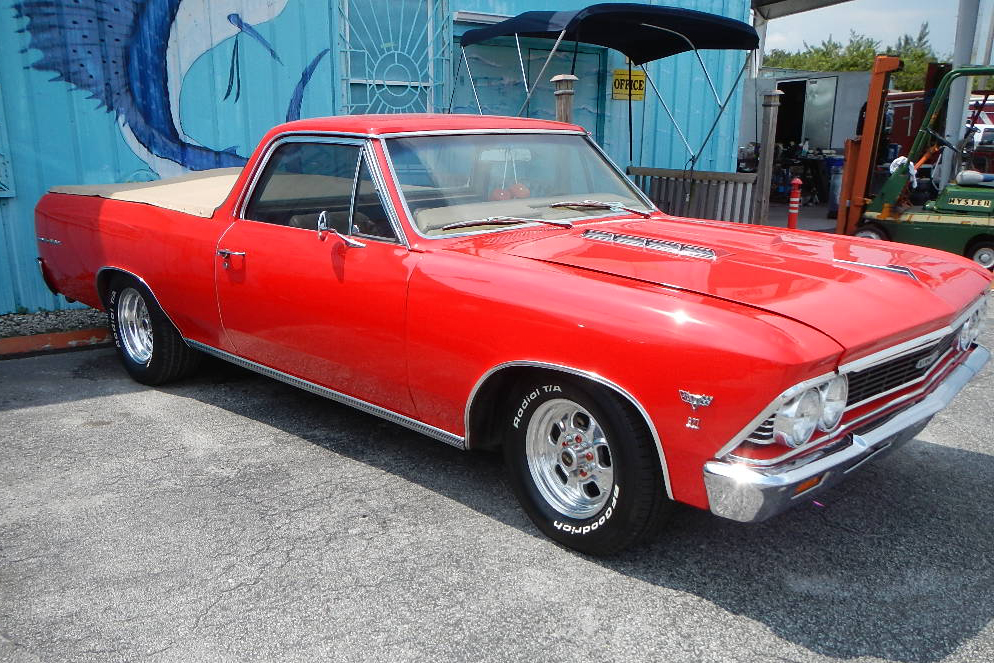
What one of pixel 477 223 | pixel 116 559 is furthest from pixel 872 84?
pixel 116 559

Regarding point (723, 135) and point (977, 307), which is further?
point (723, 135)

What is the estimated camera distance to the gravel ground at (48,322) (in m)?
6.57

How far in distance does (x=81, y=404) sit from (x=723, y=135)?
928cm

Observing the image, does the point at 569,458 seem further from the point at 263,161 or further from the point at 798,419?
the point at 263,161

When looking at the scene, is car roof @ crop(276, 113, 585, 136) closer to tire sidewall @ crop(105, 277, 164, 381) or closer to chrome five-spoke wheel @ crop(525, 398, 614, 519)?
tire sidewall @ crop(105, 277, 164, 381)

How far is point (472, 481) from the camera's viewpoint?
394cm

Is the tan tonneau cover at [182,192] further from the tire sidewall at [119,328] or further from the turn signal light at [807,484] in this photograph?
the turn signal light at [807,484]

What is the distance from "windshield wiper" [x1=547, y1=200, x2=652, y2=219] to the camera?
4246 millimetres

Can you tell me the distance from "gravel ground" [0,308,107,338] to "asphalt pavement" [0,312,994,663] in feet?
7.58

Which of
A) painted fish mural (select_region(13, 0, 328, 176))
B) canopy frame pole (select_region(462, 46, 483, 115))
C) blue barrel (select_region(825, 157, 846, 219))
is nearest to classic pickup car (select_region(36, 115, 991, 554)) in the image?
painted fish mural (select_region(13, 0, 328, 176))

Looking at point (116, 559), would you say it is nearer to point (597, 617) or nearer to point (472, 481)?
point (472, 481)

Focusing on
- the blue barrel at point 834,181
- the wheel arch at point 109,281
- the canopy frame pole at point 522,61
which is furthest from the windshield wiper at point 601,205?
the blue barrel at point 834,181

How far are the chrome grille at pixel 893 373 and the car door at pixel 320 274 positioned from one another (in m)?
1.75

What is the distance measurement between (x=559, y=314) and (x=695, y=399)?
0.60 metres
